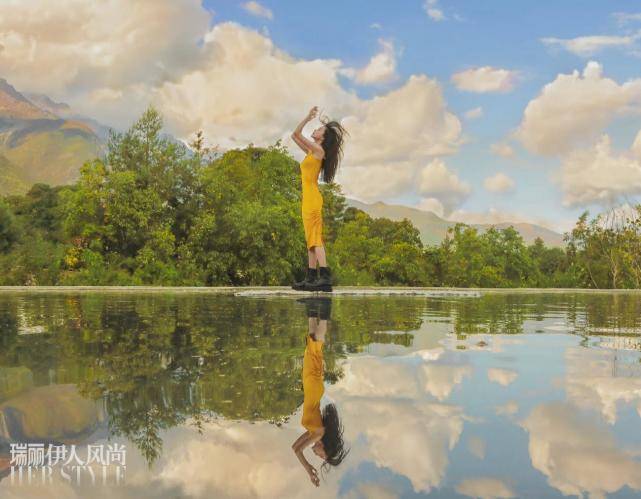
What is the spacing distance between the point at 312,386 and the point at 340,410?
575mm

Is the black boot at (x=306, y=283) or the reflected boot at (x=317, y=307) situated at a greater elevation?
the black boot at (x=306, y=283)

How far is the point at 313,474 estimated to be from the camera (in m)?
2.20

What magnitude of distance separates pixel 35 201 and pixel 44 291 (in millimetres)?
35911

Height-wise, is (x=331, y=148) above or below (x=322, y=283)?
above

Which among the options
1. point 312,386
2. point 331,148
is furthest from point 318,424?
point 331,148

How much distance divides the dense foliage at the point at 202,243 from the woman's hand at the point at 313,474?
1567cm

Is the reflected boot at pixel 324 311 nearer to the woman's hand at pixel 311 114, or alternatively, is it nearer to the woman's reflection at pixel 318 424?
the woman's hand at pixel 311 114

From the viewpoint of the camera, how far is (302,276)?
20.2 meters

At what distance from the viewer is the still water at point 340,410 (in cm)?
215

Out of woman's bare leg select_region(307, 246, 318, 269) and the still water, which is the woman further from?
the still water

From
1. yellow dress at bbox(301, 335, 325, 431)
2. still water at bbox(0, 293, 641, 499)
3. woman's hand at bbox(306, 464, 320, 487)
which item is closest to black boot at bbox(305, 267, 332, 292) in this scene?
still water at bbox(0, 293, 641, 499)

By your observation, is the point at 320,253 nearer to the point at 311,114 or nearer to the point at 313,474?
the point at 311,114

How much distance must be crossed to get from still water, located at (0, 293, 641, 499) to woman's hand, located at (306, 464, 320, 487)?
2cm

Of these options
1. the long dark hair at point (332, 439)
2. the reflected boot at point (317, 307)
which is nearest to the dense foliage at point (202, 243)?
the reflected boot at point (317, 307)
